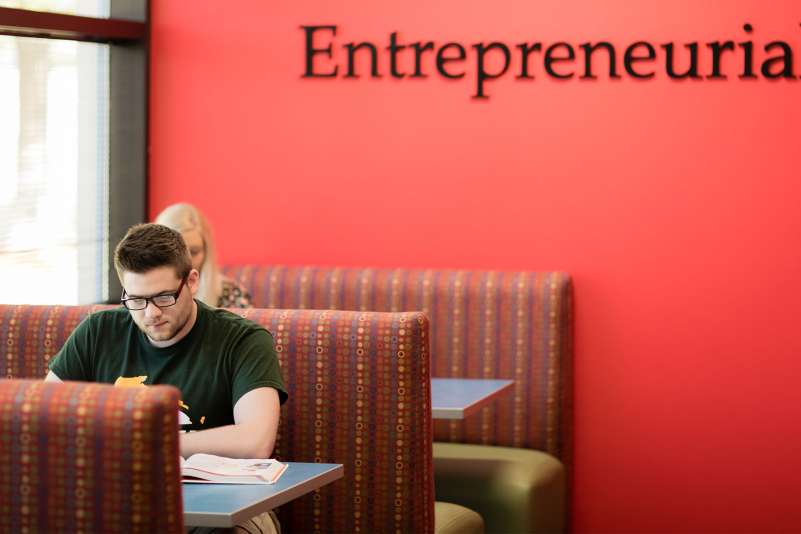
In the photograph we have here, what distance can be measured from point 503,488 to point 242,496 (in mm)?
1912

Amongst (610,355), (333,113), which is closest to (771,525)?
(610,355)

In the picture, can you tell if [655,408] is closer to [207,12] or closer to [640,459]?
[640,459]

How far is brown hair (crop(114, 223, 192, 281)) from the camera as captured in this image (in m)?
3.12

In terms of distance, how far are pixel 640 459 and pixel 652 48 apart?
1.55 meters

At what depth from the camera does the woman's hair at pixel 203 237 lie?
4570 millimetres

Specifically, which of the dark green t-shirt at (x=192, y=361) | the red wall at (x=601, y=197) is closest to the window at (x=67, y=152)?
the red wall at (x=601, y=197)

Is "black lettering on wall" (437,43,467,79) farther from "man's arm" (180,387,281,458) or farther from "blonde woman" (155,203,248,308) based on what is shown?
"man's arm" (180,387,281,458)

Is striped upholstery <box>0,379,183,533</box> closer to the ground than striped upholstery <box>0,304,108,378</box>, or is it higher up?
closer to the ground

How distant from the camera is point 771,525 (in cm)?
475

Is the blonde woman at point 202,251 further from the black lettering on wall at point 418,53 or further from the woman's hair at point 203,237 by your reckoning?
the black lettering on wall at point 418,53

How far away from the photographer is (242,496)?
264 cm

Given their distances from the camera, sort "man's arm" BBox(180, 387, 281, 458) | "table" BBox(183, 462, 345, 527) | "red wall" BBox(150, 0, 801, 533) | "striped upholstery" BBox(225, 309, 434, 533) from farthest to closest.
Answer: "red wall" BBox(150, 0, 801, 533) → "striped upholstery" BBox(225, 309, 434, 533) → "man's arm" BBox(180, 387, 281, 458) → "table" BBox(183, 462, 345, 527)

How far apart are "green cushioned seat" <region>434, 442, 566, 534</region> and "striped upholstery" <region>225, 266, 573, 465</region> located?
232 millimetres

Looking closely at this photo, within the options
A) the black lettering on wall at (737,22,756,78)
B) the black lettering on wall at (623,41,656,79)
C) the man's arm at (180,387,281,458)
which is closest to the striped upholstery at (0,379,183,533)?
the man's arm at (180,387,281,458)
